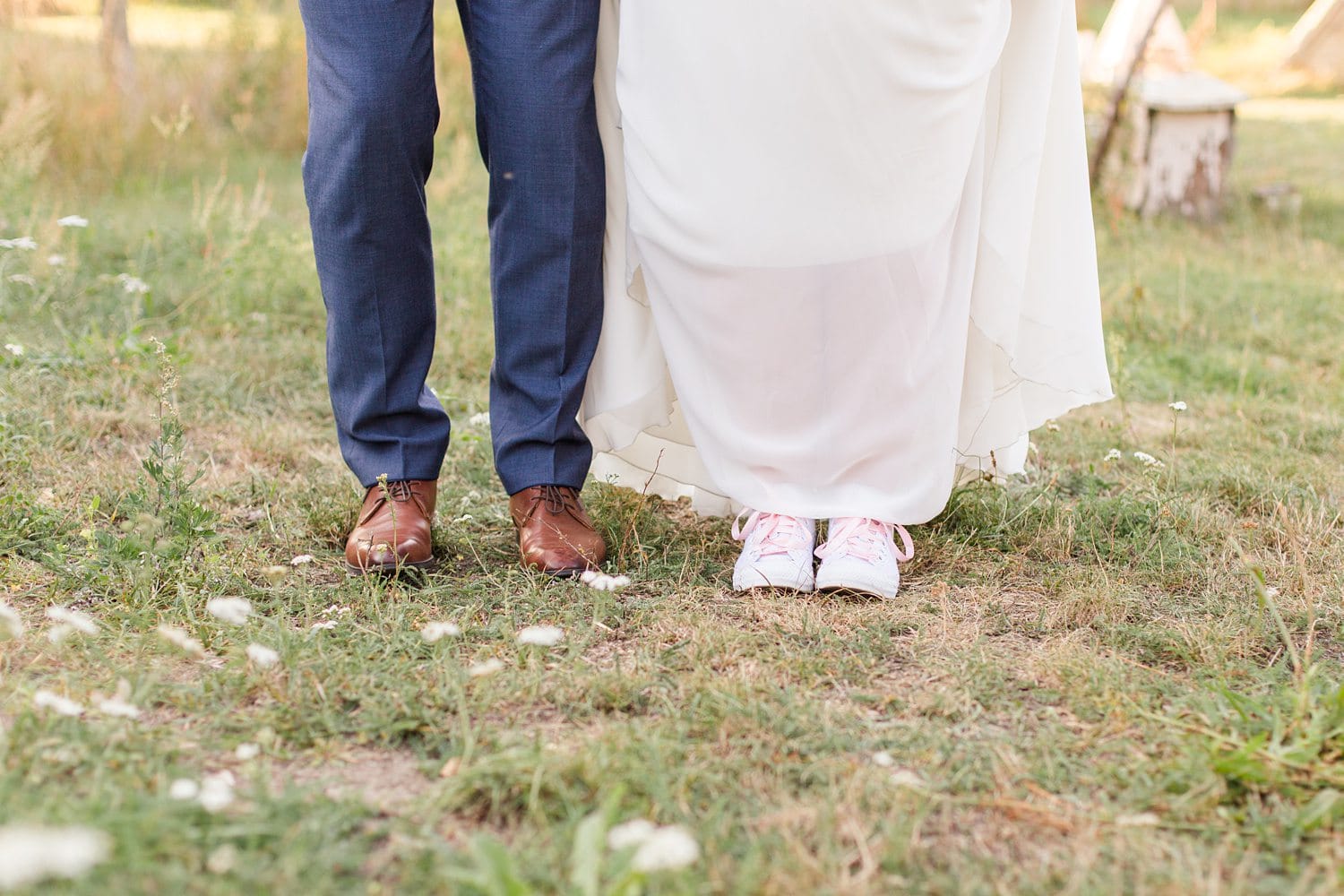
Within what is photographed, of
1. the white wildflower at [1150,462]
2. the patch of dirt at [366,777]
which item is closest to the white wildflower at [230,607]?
the patch of dirt at [366,777]

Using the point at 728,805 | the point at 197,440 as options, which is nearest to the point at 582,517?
the point at 728,805

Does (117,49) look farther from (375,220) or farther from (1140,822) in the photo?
(1140,822)

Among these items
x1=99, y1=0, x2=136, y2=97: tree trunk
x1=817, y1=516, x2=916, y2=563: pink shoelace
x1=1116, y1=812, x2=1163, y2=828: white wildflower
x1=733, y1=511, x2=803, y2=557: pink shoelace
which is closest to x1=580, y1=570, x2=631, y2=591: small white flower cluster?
x1=733, y1=511, x2=803, y2=557: pink shoelace

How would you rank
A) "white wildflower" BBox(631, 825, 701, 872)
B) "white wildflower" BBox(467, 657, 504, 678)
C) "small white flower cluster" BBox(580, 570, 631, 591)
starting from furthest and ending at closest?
"small white flower cluster" BBox(580, 570, 631, 591)
"white wildflower" BBox(467, 657, 504, 678)
"white wildflower" BBox(631, 825, 701, 872)

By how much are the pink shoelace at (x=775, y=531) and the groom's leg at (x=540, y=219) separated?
0.31 m

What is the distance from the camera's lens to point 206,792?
117 cm

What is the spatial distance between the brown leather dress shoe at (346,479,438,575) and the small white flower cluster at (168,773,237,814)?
2.23 feet

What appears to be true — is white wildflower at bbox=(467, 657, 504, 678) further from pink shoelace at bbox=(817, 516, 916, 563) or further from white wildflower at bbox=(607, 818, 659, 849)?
pink shoelace at bbox=(817, 516, 916, 563)

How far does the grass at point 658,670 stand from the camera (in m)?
1.21

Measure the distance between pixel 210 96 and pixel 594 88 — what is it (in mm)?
4377

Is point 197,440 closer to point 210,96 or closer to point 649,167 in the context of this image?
point 649,167

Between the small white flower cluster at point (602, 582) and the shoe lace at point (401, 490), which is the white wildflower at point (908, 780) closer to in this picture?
the small white flower cluster at point (602, 582)

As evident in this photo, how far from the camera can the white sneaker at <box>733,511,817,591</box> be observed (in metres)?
1.95

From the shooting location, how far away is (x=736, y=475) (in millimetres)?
2062
